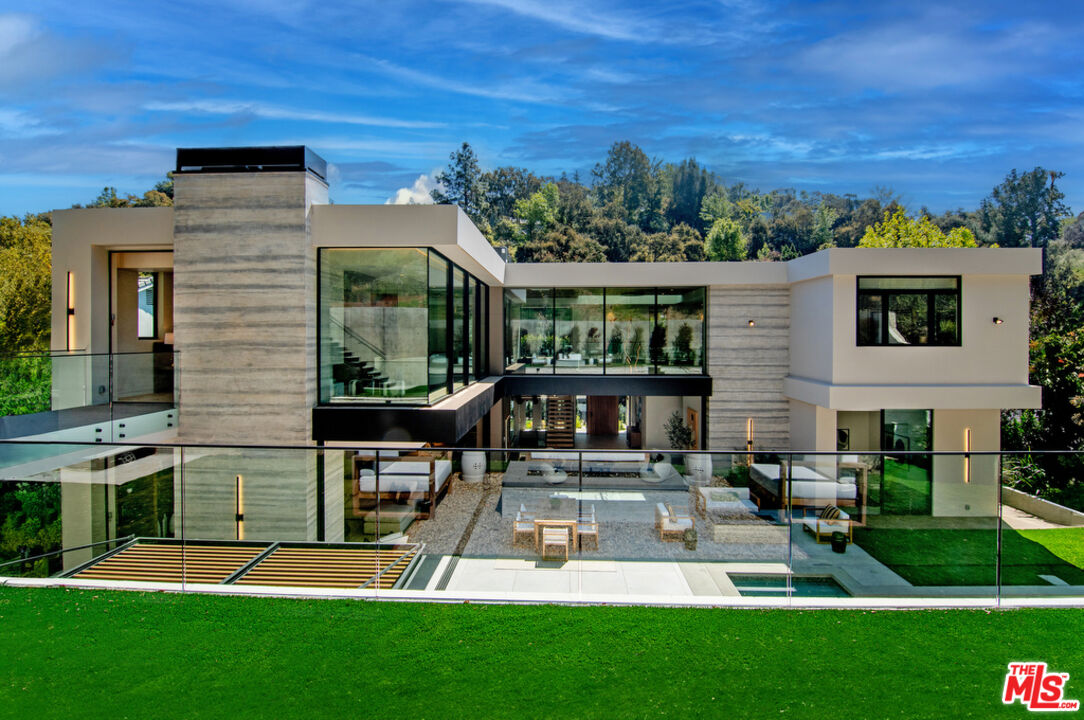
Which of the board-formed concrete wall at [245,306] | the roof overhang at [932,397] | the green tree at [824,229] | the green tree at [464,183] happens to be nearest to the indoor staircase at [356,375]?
the board-formed concrete wall at [245,306]

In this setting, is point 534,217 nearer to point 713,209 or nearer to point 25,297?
point 713,209

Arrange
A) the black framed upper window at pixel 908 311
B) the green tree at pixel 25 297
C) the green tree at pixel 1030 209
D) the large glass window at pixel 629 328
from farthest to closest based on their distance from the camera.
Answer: the green tree at pixel 1030 209 < the green tree at pixel 25 297 < the large glass window at pixel 629 328 < the black framed upper window at pixel 908 311

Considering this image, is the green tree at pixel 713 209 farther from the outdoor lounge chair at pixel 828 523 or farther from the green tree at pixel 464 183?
the outdoor lounge chair at pixel 828 523

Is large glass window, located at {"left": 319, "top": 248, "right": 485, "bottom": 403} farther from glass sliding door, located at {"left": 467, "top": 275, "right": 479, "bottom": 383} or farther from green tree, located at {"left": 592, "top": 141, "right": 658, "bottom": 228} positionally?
green tree, located at {"left": 592, "top": 141, "right": 658, "bottom": 228}

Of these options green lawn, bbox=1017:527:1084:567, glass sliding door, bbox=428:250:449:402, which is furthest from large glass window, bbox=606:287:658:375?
green lawn, bbox=1017:527:1084:567

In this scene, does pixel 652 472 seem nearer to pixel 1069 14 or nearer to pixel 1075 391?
pixel 1075 391

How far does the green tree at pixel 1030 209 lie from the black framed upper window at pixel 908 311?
55773 millimetres

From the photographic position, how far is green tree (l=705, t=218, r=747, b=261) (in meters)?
49.7

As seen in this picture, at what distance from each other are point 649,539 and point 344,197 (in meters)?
106

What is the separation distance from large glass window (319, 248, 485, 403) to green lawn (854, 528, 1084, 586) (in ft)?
19.2

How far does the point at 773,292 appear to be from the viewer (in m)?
14.5

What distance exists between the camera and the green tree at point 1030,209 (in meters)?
56.6

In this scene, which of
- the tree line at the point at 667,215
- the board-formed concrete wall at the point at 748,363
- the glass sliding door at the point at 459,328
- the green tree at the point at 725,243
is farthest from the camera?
the tree line at the point at 667,215

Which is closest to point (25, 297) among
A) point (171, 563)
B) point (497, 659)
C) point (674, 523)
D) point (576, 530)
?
point (171, 563)
